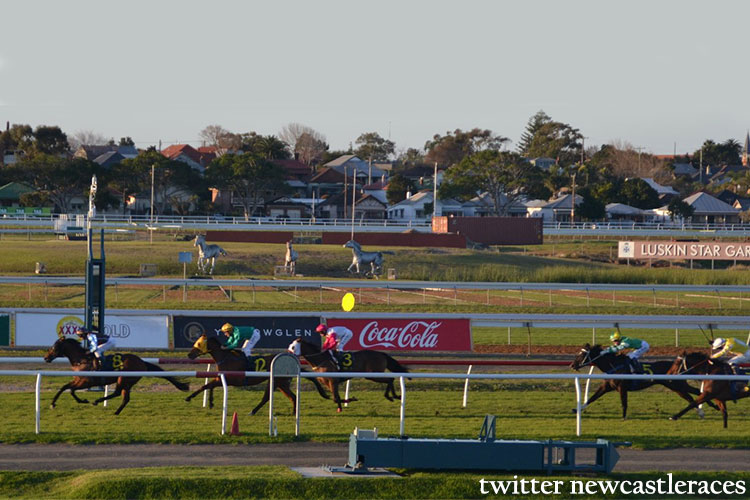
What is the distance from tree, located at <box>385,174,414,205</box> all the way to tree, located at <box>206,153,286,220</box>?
556 inches

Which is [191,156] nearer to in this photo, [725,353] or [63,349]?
[63,349]

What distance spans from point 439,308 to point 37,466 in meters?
18.6

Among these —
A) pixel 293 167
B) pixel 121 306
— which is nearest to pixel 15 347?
pixel 121 306

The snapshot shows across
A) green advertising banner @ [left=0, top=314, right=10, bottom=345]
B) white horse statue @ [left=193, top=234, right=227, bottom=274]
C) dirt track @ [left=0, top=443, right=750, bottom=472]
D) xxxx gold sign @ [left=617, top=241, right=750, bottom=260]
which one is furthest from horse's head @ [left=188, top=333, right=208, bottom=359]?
A: xxxx gold sign @ [left=617, top=241, right=750, bottom=260]

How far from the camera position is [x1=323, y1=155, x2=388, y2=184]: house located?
3942 inches

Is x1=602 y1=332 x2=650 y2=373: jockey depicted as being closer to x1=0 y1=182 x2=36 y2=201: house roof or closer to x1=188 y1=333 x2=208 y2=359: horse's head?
x1=188 y1=333 x2=208 y2=359: horse's head

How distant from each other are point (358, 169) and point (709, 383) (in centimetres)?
8930

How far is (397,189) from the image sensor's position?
84.3 m

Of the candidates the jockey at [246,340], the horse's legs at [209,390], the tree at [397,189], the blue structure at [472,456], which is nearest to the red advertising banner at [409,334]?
the jockey at [246,340]

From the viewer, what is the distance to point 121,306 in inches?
1030

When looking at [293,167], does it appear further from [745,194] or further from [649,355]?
[649,355]

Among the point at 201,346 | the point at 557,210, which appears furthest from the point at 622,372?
the point at 557,210

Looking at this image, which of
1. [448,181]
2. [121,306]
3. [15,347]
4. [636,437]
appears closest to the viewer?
[636,437]

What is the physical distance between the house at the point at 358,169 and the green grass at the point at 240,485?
86002 millimetres
